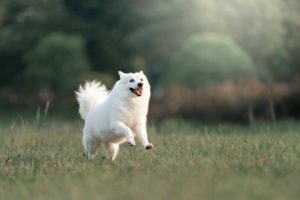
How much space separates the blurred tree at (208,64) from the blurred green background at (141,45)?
0.04 m

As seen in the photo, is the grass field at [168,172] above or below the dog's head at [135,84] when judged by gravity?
below

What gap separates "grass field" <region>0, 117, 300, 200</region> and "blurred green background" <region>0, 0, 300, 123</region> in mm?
15442

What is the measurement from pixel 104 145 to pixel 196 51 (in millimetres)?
21391

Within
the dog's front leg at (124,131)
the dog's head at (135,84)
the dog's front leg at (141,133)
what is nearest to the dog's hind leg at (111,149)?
the dog's front leg at (141,133)

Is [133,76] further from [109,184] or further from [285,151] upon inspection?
[109,184]

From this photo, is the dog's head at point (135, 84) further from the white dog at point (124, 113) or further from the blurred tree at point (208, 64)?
the blurred tree at point (208, 64)

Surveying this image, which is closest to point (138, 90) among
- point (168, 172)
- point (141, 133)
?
point (141, 133)

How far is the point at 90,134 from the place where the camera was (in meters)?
10.3

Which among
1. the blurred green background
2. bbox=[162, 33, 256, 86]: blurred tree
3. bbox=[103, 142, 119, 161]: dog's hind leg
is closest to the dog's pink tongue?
bbox=[103, 142, 119, 161]: dog's hind leg

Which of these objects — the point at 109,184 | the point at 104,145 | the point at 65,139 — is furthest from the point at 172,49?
the point at 109,184

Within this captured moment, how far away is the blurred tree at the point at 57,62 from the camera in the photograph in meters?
38.5

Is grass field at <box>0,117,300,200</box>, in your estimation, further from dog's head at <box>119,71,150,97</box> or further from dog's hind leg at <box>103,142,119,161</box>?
dog's head at <box>119,71,150,97</box>

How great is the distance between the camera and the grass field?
5.98 m

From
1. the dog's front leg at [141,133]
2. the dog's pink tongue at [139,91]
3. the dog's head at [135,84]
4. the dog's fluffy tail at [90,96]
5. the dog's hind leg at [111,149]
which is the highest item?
the dog's head at [135,84]
